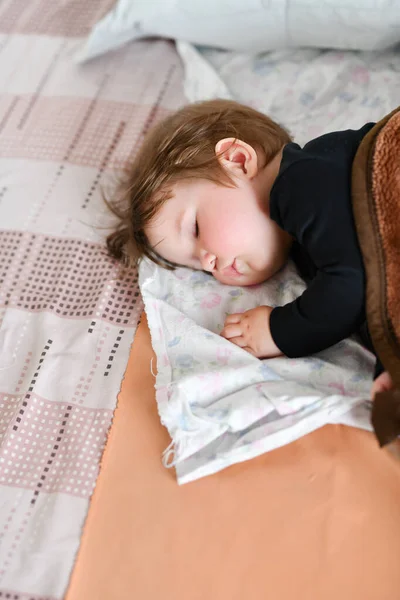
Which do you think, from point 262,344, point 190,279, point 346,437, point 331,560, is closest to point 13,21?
point 190,279

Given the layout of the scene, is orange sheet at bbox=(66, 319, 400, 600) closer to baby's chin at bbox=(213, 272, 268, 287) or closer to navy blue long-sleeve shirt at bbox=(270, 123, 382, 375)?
navy blue long-sleeve shirt at bbox=(270, 123, 382, 375)

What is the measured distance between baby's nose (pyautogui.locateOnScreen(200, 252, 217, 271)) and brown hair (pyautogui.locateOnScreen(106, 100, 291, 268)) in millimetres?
109

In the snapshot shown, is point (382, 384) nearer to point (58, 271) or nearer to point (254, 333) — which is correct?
point (254, 333)

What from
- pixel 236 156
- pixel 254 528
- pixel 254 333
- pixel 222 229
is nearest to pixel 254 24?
pixel 236 156

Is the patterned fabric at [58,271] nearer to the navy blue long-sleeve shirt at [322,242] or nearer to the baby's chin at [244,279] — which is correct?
the baby's chin at [244,279]

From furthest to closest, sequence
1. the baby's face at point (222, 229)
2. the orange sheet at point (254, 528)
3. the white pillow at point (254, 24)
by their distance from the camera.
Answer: the white pillow at point (254, 24) → the baby's face at point (222, 229) → the orange sheet at point (254, 528)

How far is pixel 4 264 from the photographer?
122cm

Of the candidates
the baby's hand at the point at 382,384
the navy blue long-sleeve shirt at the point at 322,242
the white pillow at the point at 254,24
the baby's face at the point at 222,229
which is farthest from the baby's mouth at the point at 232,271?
the white pillow at the point at 254,24

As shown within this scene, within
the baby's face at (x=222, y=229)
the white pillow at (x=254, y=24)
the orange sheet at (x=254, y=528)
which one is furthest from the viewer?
the white pillow at (x=254, y=24)

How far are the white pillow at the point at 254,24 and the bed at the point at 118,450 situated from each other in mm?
58

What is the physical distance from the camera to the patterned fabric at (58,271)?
0.90 meters

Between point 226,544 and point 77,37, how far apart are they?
4.39ft

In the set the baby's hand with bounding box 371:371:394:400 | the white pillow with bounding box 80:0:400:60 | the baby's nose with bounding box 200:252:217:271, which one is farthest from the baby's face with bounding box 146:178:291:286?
the white pillow with bounding box 80:0:400:60

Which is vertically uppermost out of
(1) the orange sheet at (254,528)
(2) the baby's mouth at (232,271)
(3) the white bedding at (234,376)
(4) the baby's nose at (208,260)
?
(4) the baby's nose at (208,260)
